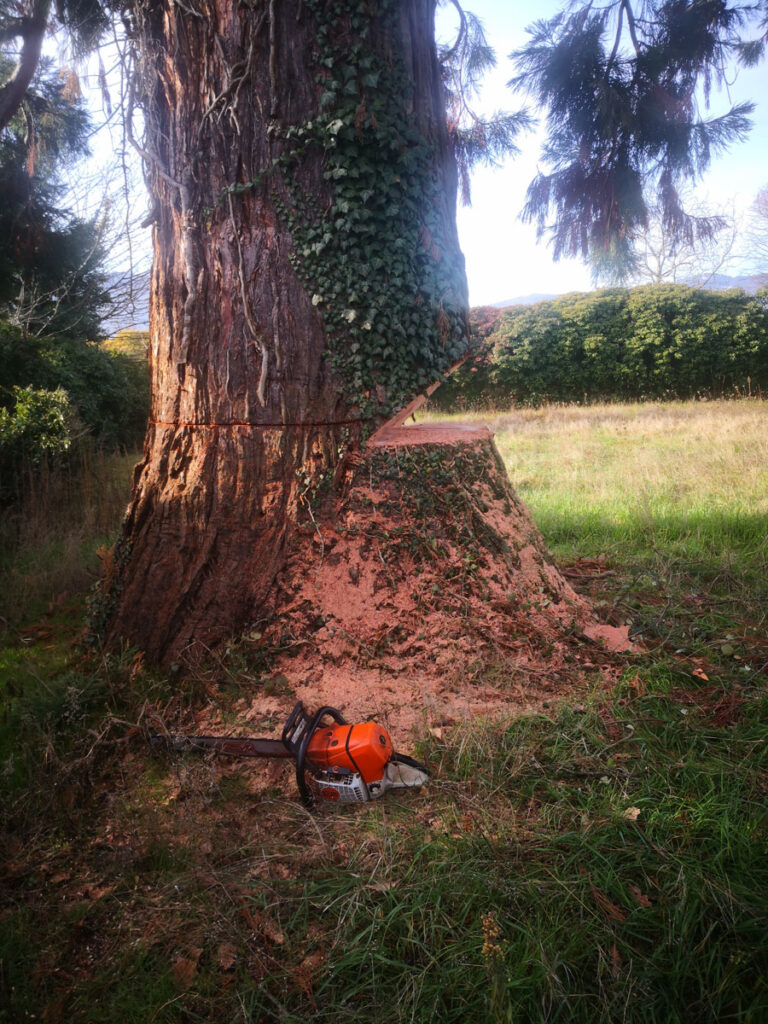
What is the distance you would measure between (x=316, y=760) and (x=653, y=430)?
8491 millimetres

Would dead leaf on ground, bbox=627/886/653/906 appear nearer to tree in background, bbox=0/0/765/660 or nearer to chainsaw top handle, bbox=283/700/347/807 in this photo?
chainsaw top handle, bbox=283/700/347/807

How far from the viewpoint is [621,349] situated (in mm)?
15125

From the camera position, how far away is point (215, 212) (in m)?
2.80

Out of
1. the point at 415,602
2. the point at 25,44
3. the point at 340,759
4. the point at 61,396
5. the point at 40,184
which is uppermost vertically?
the point at 25,44

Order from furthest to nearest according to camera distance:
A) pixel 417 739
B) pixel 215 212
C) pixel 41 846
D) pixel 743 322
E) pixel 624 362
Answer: pixel 624 362 → pixel 743 322 → pixel 215 212 → pixel 417 739 → pixel 41 846

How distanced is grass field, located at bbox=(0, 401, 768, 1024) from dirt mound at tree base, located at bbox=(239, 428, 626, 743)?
0.85 feet

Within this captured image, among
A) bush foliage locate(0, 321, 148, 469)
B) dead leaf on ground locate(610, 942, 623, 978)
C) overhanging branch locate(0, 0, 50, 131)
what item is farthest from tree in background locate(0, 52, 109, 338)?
dead leaf on ground locate(610, 942, 623, 978)

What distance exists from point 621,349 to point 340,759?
1527cm

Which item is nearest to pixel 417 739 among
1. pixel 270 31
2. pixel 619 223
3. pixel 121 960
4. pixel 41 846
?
pixel 121 960

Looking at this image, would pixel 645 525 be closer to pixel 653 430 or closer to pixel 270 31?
pixel 270 31

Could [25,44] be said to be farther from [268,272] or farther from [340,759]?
[340,759]

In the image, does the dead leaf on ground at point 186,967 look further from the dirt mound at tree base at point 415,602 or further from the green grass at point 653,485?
the green grass at point 653,485

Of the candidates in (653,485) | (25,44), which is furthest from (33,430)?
(653,485)

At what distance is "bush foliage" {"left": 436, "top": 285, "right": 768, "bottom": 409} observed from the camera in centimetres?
1431
